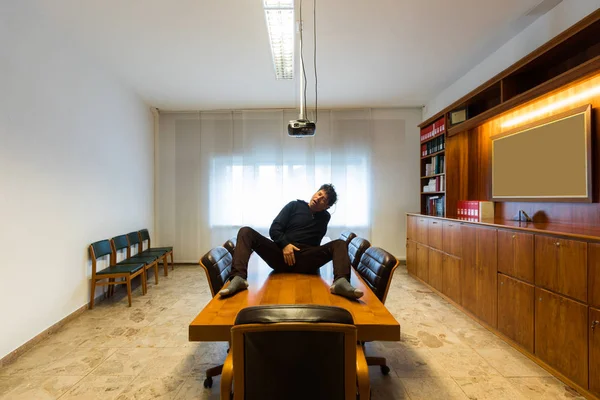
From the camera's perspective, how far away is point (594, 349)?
1680 millimetres

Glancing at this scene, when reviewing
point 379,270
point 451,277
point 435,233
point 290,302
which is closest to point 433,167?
point 435,233

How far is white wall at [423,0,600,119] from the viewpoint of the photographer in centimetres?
225

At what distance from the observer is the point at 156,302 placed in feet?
11.1

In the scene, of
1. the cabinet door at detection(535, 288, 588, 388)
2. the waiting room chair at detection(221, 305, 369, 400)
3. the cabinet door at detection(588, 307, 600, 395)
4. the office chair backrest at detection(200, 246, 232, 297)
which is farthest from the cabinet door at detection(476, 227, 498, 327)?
the office chair backrest at detection(200, 246, 232, 297)

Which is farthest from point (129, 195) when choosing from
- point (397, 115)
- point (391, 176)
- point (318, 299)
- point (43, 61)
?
point (397, 115)

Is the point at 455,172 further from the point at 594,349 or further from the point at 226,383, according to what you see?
the point at 226,383

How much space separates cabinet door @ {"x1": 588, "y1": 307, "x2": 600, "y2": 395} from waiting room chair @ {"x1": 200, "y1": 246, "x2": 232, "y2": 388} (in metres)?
2.37

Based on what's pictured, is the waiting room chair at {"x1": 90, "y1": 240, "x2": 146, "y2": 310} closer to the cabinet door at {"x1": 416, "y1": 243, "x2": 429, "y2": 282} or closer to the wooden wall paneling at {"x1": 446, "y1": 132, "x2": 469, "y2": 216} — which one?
the cabinet door at {"x1": 416, "y1": 243, "x2": 429, "y2": 282}

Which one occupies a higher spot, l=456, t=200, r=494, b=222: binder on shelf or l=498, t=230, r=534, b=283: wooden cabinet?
l=456, t=200, r=494, b=222: binder on shelf

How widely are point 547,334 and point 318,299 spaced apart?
188 cm

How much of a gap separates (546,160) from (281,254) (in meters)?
2.68

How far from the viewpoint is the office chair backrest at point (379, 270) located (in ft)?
5.44

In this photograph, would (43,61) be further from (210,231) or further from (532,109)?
(532,109)

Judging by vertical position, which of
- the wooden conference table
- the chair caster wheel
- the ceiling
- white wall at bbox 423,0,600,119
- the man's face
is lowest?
the chair caster wheel
